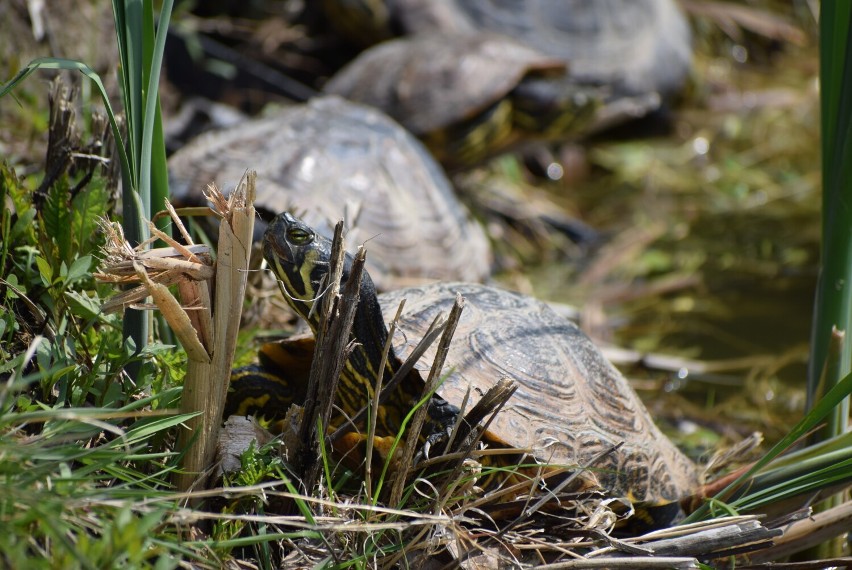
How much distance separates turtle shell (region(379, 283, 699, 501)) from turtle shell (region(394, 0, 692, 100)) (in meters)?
3.20

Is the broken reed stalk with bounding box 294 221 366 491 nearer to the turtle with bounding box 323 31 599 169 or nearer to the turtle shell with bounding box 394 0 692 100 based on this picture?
the turtle with bounding box 323 31 599 169

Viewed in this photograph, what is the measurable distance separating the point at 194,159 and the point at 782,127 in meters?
3.94

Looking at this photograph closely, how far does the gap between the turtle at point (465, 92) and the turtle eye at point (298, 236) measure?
2555 mm

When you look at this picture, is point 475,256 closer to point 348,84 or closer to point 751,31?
point 348,84

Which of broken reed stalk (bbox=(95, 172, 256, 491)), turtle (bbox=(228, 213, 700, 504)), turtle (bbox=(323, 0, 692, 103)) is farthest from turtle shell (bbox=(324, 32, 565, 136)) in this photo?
broken reed stalk (bbox=(95, 172, 256, 491))

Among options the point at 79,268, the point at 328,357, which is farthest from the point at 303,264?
the point at 79,268

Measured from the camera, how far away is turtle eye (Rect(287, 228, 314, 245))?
4.78ft

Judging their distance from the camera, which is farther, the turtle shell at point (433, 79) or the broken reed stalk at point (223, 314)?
the turtle shell at point (433, 79)

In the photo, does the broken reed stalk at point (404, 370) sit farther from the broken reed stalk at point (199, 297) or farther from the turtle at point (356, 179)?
the turtle at point (356, 179)

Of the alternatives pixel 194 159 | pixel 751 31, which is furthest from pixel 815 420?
pixel 751 31

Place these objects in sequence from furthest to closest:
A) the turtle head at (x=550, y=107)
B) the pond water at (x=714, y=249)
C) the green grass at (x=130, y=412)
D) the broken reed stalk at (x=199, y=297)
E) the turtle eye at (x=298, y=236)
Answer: the turtle head at (x=550, y=107), the pond water at (x=714, y=249), the turtle eye at (x=298, y=236), the broken reed stalk at (x=199, y=297), the green grass at (x=130, y=412)

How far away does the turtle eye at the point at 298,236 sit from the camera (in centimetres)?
146

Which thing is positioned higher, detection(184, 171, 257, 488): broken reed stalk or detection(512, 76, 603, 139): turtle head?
detection(184, 171, 257, 488): broken reed stalk

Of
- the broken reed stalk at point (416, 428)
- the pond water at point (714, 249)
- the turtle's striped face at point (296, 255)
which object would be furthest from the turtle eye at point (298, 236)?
the pond water at point (714, 249)
